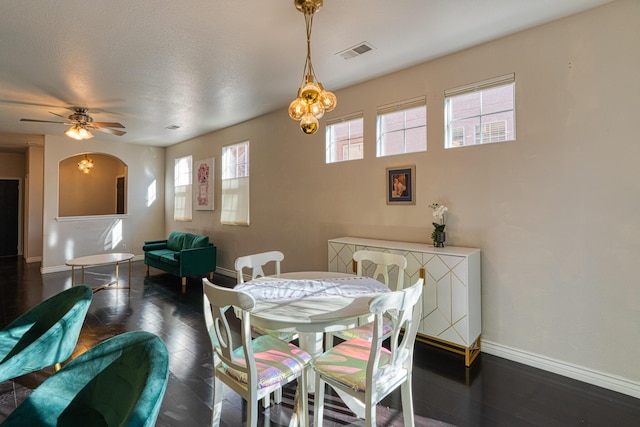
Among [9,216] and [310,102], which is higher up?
[310,102]

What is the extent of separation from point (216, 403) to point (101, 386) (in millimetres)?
694

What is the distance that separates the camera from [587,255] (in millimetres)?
2436

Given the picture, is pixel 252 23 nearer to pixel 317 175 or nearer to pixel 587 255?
pixel 317 175

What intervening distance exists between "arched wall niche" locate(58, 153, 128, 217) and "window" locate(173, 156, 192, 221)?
2.12m

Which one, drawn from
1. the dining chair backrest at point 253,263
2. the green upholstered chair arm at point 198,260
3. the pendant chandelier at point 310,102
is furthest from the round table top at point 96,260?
the pendant chandelier at point 310,102

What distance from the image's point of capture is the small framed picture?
11.0 ft

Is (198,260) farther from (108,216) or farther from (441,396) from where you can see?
(441,396)

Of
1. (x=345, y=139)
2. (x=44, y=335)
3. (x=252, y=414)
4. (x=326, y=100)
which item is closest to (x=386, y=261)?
(x=326, y=100)

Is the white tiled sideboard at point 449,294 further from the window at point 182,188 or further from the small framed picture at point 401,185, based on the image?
the window at point 182,188

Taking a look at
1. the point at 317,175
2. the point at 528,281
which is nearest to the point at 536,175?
the point at 528,281

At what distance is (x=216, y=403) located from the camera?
1.75 meters

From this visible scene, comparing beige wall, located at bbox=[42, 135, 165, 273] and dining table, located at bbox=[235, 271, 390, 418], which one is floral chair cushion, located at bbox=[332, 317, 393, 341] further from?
beige wall, located at bbox=[42, 135, 165, 273]

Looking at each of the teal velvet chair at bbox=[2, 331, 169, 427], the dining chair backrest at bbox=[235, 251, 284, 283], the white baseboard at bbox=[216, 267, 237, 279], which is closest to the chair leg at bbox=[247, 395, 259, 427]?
the teal velvet chair at bbox=[2, 331, 169, 427]

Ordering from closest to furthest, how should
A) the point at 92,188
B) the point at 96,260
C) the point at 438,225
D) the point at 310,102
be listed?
the point at 310,102
the point at 438,225
the point at 96,260
the point at 92,188
